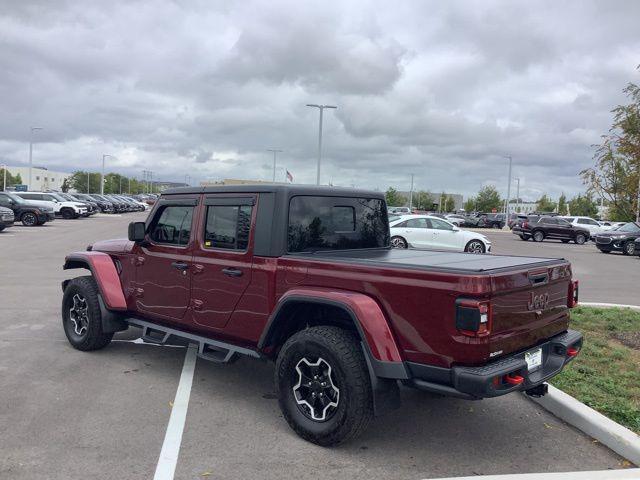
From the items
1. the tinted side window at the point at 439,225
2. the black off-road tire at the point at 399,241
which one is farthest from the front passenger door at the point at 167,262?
the tinted side window at the point at 439,225

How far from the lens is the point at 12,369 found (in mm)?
5504

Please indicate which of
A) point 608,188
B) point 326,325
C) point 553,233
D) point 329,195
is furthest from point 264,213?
point 553,233

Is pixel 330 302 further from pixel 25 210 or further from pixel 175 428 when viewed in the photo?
pixel 25 210

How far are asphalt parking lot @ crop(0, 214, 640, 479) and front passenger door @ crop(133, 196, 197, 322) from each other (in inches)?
26.8

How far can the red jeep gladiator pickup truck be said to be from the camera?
3527 mm

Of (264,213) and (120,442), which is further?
(264,213)

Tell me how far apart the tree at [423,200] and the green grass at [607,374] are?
12981 centimetres

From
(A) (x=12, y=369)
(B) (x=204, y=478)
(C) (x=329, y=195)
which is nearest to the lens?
(B) (x=204, y=478)

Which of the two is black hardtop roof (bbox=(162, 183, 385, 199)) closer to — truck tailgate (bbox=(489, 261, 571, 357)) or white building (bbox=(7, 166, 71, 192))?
truck tailgate (bbox=(489, 261, 571, 357))

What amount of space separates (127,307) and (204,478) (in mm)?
2777

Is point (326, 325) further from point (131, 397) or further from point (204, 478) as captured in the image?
point (131, 397)

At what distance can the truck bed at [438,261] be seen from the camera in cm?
363

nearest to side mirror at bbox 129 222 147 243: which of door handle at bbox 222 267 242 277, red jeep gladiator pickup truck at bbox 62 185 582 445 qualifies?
red jeep gladiator pickup truck at bbox 62 185 582 445

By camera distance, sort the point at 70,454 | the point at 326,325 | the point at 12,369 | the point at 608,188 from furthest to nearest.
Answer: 1. the point at 608,188
2. the point at 12,369
3. the point at 326,325
4. the point at 70,454
